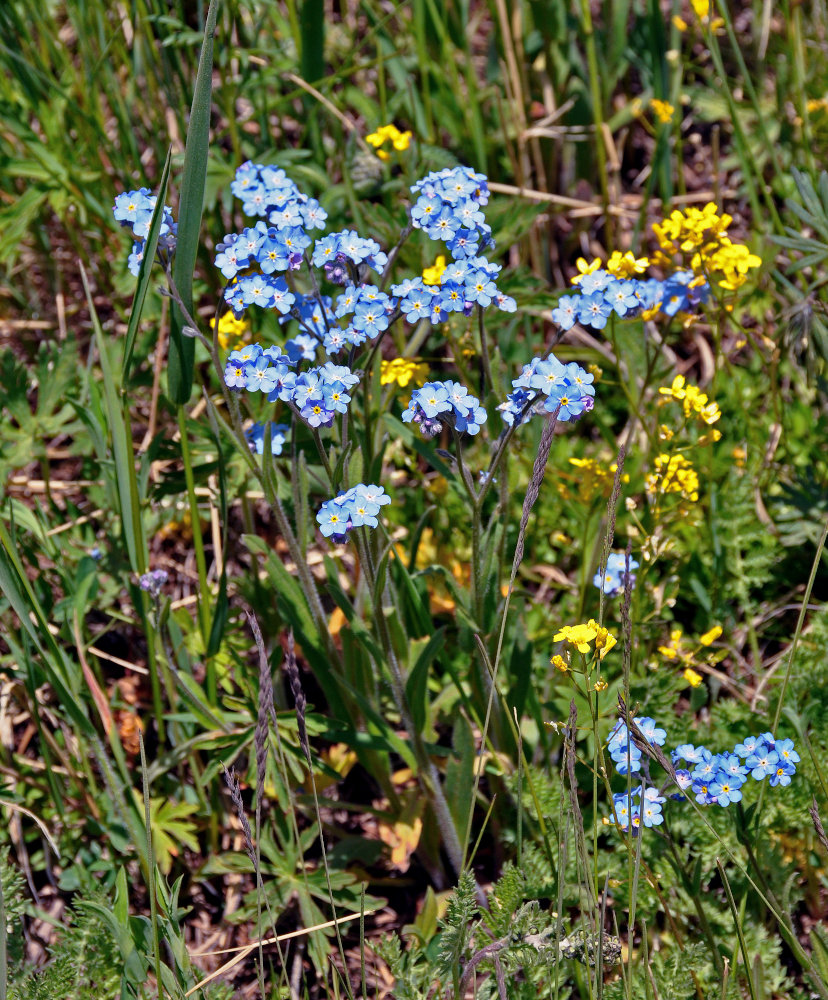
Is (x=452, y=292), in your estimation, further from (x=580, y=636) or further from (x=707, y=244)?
(x=707, y=244)

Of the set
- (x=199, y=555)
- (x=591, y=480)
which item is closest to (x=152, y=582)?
(x=199, y=555)

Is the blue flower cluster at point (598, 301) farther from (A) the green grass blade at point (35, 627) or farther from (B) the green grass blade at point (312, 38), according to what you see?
(B) the green grass blade at point (312, 38)

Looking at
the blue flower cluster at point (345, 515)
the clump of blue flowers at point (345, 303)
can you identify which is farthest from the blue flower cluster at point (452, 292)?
the blue flower cluster at point (345, 515)

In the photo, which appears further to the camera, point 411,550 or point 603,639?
point 411,550

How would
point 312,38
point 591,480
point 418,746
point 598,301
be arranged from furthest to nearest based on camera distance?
→ point 312,38 → point 591,480 → point 418,746 → point 598,301

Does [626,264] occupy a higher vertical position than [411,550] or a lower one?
higher

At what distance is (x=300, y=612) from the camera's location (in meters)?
2.53

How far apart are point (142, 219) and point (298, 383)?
21.9 inches

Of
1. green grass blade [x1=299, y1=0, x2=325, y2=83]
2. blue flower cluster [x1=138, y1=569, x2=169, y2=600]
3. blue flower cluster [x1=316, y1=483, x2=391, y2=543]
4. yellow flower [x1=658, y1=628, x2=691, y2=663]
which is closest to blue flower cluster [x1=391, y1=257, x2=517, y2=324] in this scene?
blue flower cluster [x1=316, y1=483, x2=391, y2=543]

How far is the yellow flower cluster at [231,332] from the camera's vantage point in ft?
9.36

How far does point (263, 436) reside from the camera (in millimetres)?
2441

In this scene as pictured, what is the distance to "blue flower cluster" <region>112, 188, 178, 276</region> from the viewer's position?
2.20 meters

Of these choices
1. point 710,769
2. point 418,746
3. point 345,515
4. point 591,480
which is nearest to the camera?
point 345,515

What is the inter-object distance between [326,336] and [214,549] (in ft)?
4.32
